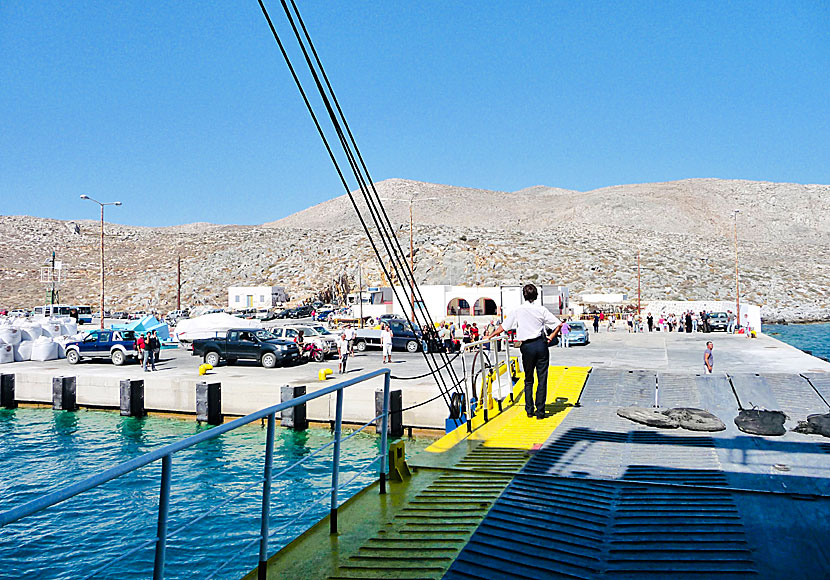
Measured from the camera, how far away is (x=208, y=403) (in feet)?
64.9

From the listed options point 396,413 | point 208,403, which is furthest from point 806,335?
point 208,403

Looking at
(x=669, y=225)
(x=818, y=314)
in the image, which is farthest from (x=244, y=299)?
(x=669, y=225)

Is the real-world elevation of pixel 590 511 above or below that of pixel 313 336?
below

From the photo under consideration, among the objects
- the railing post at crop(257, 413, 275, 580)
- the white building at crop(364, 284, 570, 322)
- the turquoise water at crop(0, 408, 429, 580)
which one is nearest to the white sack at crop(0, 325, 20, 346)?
the turquoise water at crop(0, 408, 429, 580)

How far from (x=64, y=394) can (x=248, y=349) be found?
7.12 m

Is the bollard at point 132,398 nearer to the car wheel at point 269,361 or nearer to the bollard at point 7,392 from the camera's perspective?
the bollard at point 7,392

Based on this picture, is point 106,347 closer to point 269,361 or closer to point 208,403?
point 269,361

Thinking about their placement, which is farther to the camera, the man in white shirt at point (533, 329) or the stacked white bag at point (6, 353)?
the stacked white bag at point (6, 353)

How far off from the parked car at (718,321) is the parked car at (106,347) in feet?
134

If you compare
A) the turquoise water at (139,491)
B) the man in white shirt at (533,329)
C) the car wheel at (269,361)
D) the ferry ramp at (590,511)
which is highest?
the man in white shirt at (533,329)

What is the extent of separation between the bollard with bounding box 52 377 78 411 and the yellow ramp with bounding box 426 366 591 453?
16.9 m

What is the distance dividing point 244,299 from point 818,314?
73.5 m

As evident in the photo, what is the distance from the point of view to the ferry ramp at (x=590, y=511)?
4254 millimetres

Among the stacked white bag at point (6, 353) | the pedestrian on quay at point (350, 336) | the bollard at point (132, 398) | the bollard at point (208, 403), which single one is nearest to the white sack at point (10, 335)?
the stacked white bag at point (6, 353)
